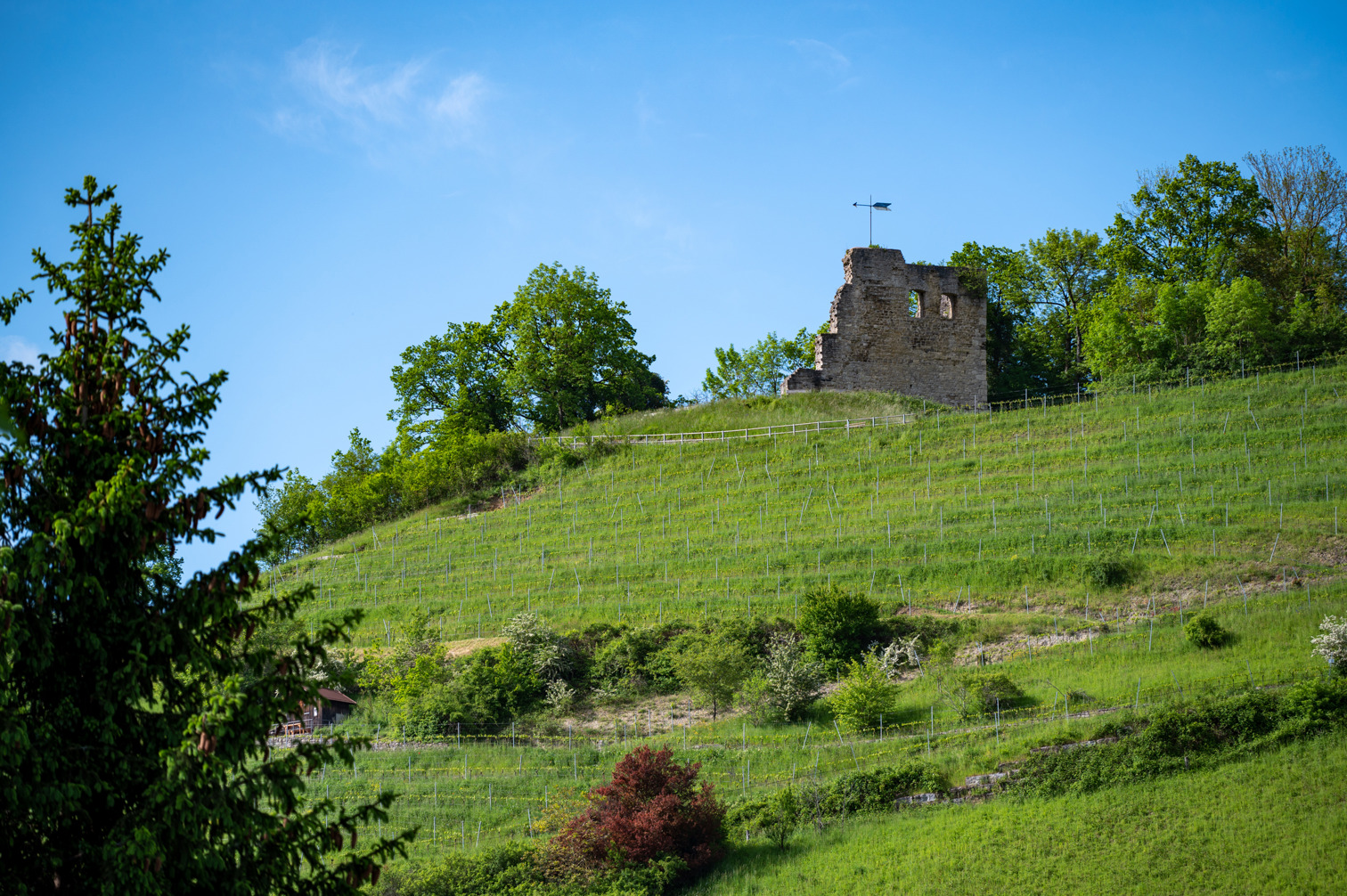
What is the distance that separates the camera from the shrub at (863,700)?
27.9 meters

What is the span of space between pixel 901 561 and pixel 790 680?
873cm

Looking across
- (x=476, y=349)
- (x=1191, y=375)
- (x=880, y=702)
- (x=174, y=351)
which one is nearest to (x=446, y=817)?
(x=880, y=702)

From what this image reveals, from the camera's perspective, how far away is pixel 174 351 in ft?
35.8

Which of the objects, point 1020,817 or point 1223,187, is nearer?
point 1020,817

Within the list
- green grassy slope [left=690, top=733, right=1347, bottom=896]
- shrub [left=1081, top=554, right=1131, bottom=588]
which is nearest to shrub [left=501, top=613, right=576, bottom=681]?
green grassy slope [left=690, top=733, right=1347, bottom=896]

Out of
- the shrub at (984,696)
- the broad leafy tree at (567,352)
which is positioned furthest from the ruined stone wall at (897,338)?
the shrub at (984,696)

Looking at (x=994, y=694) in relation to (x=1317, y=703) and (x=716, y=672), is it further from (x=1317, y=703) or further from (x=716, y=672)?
(x=716, y=672)

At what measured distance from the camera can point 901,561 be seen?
37.1m

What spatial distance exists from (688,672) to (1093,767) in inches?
438

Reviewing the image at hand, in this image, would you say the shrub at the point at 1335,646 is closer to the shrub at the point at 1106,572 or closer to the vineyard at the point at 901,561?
the vineyard at the point at 901,561

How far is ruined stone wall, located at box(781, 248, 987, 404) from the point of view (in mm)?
56219

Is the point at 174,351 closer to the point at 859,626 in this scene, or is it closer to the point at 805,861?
the point at 805,861

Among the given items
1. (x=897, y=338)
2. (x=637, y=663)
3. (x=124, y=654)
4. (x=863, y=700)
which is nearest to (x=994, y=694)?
(x=863, y=700)

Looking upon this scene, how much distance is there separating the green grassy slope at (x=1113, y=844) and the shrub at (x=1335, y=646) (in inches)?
120
